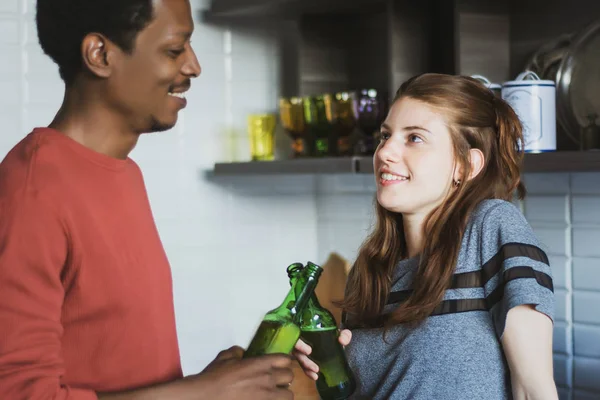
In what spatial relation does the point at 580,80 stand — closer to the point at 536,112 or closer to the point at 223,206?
the point at 536,112

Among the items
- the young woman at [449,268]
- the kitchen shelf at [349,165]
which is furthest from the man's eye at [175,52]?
the kitchen shelf at [349,165]

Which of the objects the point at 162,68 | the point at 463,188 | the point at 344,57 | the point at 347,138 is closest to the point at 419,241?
the point at 463,188

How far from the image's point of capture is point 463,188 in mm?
1269

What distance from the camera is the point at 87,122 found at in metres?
0.95

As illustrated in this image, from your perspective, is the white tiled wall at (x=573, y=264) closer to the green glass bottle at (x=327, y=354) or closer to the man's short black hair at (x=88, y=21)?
the green glass bottle at (x=327, y=354)

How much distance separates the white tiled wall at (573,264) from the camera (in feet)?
6.04

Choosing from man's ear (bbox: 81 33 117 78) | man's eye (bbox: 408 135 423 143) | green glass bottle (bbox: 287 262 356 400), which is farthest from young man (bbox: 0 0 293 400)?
man's eye (bbox: 408 135 423 143)

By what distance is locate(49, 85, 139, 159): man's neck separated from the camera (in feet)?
3.09

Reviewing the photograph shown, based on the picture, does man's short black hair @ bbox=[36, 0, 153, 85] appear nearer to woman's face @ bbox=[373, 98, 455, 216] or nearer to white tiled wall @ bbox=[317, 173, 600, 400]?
woman's face @ bbox=[373, 98, 455, 216]

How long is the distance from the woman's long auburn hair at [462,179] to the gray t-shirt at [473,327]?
3 cm

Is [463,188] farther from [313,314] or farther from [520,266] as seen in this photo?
[313,314]

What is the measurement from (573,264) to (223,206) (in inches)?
34.4

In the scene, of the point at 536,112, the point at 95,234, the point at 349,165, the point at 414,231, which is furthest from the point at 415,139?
the point at 349,165

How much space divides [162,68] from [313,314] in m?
0.35
